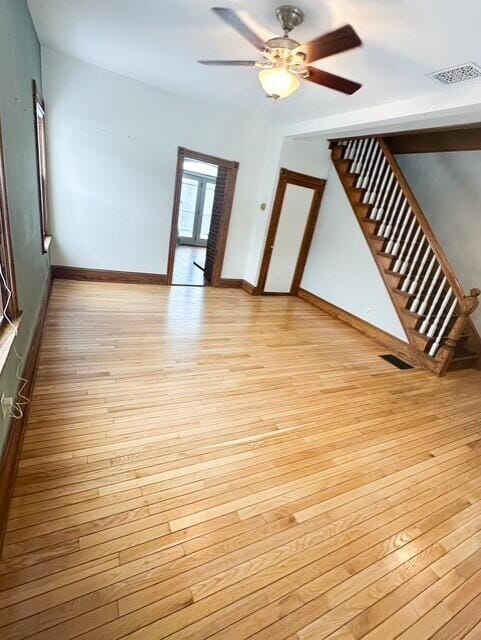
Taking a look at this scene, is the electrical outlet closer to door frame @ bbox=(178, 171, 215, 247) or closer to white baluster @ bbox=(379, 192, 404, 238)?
white baluster @ bbox=(379, 192, 404, 238)

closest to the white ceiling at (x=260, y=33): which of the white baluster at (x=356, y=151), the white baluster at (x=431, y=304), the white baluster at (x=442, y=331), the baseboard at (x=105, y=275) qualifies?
the white baluster at (x=356, y=151)

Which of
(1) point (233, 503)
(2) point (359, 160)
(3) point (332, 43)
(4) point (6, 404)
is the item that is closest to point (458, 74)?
(3) point (332, 43)

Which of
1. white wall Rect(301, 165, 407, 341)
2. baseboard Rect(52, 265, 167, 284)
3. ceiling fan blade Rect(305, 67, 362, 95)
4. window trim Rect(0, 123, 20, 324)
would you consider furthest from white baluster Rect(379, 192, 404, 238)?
window trim Rect(0, 123, 20, 324)

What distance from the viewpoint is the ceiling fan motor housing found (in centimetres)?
194

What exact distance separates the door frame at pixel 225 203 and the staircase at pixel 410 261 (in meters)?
1.86

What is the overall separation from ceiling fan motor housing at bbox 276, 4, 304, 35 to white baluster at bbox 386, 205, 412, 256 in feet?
9.42

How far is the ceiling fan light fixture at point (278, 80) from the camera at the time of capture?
2.08 metres

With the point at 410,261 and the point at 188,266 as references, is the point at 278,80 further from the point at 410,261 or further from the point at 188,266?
the point at 188,266

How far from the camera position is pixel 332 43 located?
1814 mm

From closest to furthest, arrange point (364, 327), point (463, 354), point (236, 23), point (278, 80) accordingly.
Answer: point (236, 23), point (278, 80), point (463, 354), point (364, 327)

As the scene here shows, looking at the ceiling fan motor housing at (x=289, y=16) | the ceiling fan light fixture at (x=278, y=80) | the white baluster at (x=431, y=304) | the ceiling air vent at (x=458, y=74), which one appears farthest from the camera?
the white baluster at (x=431, y=304)

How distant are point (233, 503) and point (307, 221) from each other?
493 centimetres

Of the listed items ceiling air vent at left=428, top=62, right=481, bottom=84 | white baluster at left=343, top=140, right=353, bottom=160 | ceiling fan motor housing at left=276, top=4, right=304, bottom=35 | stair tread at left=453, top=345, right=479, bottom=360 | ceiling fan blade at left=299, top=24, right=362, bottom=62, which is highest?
ceiling air vent at left=428, top=62, right=481, bottom=84

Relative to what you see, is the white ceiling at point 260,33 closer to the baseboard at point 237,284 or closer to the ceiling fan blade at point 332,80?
the ceiling fan blade at point 332,80
